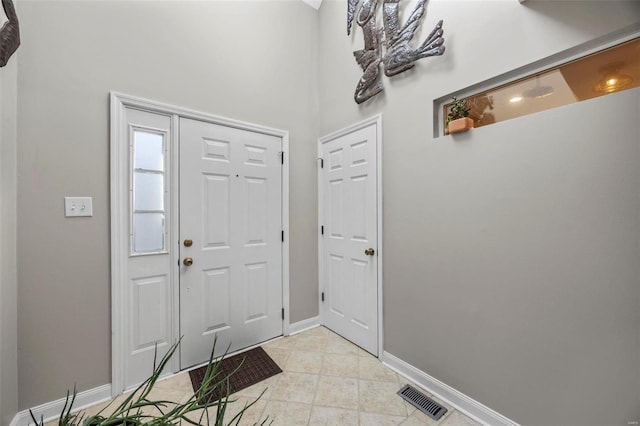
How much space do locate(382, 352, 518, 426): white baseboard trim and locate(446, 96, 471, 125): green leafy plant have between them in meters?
1.74

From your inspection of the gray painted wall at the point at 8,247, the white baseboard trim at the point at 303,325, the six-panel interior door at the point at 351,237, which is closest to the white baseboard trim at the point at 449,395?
the six-panel interior door at the point at 351,237

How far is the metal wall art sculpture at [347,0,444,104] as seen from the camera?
1.91m

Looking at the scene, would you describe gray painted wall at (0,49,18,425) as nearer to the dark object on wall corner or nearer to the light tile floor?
the dark object on wall corner

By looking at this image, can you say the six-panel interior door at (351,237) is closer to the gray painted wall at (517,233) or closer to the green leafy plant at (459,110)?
the gray painted wall at (517,233)

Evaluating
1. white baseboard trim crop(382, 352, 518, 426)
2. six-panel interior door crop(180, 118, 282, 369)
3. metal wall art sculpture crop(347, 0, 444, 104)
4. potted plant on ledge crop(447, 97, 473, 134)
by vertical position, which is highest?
metal wall art sculpture crop(347, 0, 444, 104)

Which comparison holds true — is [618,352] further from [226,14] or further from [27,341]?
[226,14]

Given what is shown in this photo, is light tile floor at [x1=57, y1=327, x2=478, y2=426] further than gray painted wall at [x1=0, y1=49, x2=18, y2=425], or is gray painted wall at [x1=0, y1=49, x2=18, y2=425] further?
light tile floor at [x1=57, y1=327, x2=478, y2=426]

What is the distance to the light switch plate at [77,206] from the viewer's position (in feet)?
5.73

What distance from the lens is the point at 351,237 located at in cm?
252

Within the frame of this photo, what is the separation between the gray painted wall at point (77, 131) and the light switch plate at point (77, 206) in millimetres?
33

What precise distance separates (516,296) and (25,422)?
2.92 m

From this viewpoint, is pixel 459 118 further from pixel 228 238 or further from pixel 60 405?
pixel 60 405

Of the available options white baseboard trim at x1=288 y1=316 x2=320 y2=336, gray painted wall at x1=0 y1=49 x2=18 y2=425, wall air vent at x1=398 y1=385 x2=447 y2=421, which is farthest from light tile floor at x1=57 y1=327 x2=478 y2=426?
gray painted wall at x1=0 y1=49 x2=18 y2=425

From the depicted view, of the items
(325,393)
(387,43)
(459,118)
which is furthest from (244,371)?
(387,43)
